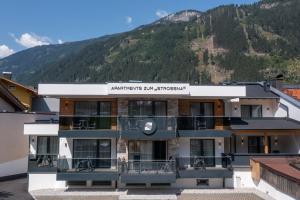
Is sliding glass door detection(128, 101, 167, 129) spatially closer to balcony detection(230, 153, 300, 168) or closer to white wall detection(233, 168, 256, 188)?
balcony detection(230, 153, 300, 168)

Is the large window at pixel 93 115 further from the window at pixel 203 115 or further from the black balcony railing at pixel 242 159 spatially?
the black balcony railing at pixel 242 159

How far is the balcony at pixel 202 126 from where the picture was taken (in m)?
27.5

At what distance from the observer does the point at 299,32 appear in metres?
191

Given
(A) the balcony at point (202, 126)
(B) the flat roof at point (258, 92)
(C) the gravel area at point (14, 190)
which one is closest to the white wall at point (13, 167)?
(C) the gravel area at point (14, 190)

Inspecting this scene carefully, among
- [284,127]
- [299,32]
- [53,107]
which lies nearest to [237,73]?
[299,32]

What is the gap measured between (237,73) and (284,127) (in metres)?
131

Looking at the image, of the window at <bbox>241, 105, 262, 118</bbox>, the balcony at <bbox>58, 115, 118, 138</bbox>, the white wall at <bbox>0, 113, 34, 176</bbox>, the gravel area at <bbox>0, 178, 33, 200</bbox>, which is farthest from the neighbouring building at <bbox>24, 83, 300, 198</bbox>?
the white wall at <bbox>0, 113, 34, 176</bbox>

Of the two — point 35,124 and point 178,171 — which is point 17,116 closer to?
point 35,124

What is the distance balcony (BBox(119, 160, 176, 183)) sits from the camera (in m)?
25.8

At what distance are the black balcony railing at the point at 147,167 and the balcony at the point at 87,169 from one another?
722 mm

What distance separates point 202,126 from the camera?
2819 centimetres

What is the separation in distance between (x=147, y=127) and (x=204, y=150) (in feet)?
16.1

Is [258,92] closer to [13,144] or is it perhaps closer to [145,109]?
[145,109]

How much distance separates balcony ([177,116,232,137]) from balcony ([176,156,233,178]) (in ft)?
5.54
